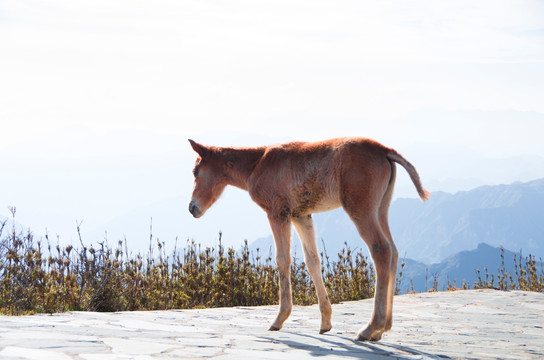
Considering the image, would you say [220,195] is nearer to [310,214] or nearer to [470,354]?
[310,214]

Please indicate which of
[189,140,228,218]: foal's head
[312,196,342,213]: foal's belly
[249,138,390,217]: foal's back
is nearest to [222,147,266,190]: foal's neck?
[189,140,228,218]: foal's head

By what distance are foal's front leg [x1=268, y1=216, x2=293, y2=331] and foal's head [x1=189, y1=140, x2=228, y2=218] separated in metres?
1.08

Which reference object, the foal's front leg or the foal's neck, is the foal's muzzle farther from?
the foal's front leg

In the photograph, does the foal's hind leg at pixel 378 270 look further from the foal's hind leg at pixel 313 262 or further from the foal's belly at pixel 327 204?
the foal's hind leg at pixel 313 262

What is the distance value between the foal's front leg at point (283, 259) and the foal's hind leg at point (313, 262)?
250 millimetres

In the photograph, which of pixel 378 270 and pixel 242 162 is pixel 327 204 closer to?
pixel 378 270

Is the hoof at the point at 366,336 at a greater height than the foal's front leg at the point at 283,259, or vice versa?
the foal's front leg at the point at 283,259

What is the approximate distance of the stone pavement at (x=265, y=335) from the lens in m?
4.78

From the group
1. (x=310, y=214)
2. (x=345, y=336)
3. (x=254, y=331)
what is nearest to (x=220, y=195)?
(x=310, y=214)

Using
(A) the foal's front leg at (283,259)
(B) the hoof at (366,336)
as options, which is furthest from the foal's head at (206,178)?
(B) the hoof at (366,336)

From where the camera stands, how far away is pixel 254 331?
21.0 feet

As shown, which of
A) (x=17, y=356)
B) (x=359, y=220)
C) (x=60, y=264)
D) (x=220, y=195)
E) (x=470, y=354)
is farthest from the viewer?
(x=60, y=264)

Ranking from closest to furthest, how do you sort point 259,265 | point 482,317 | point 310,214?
point 310,214 → point 482,317 → point 259,265

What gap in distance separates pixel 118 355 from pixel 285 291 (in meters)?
2.40
